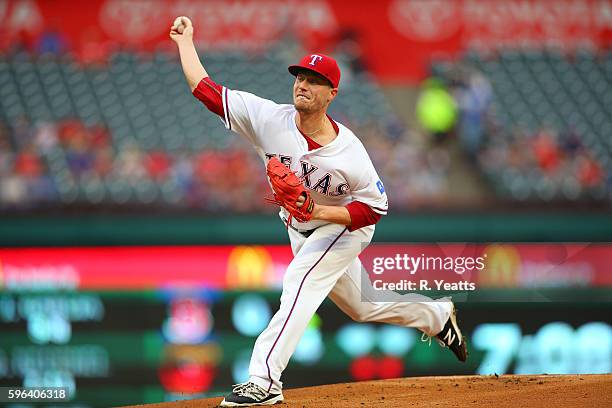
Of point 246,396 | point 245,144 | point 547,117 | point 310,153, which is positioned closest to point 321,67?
point 310,153

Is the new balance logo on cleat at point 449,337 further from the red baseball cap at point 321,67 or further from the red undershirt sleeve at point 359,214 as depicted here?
the red baseball cap at point 321,67

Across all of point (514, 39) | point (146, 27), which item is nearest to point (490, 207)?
point (514, 39)

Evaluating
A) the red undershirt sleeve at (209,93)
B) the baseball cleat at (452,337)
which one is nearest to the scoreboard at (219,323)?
the baseball cleat at (452,337)

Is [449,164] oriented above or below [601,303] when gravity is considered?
above

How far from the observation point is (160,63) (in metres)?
12.5

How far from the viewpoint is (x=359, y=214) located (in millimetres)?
4512

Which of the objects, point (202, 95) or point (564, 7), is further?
point (564, 7)

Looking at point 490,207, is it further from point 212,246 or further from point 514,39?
point 514,39

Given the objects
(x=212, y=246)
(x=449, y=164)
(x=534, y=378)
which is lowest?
(x=534, y=378)

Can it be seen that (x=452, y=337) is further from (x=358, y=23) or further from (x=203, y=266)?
(x=358, y=23)

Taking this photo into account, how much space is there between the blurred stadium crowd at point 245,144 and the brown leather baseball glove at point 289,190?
3008mm

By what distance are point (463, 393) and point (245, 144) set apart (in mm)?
5443

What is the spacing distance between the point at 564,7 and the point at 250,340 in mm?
9846

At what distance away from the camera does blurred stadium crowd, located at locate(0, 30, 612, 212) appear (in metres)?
9.16
